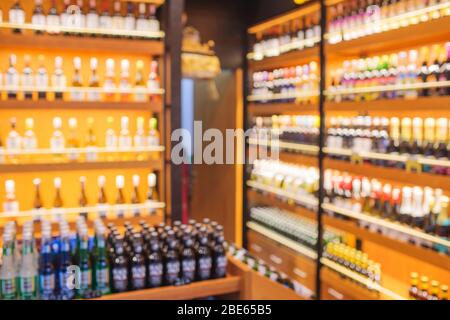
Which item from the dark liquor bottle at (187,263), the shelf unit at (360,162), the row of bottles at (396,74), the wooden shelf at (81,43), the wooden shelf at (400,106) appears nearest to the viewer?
the dark liquor bottle at (187,263)

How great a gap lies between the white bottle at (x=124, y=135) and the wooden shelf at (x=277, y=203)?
1.73m

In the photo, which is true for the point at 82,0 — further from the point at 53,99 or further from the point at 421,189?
the point at 421,189

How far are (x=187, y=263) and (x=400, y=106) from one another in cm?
201

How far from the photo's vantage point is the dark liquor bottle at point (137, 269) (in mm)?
2164

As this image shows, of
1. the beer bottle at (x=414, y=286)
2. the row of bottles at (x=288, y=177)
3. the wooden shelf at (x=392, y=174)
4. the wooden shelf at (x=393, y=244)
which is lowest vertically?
the beer bottle at (x=414, y=286)

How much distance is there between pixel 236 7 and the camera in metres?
5.50

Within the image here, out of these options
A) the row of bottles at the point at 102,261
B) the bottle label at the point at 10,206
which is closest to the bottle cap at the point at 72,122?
the bottle label at the point at 10,206

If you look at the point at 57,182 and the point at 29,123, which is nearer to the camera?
the point at 29,123

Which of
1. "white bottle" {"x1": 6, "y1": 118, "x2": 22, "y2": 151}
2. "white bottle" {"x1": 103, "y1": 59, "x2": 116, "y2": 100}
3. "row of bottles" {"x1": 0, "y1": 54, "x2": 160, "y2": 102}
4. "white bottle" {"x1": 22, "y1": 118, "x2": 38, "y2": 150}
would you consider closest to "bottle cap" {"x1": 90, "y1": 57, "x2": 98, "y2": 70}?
"row of bottles" {"x1": 0, "y1": 54, "x2": 160, "y2": 102}

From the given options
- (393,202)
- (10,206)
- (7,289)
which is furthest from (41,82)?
(393,202)

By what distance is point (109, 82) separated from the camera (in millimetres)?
4316

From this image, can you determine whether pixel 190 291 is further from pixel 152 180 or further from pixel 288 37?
pixel 288 37

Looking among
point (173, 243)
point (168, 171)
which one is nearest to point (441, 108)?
point (173, 243)

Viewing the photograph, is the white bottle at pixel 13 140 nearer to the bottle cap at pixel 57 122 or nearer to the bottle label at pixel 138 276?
the bottle cap at pixel 57 122
